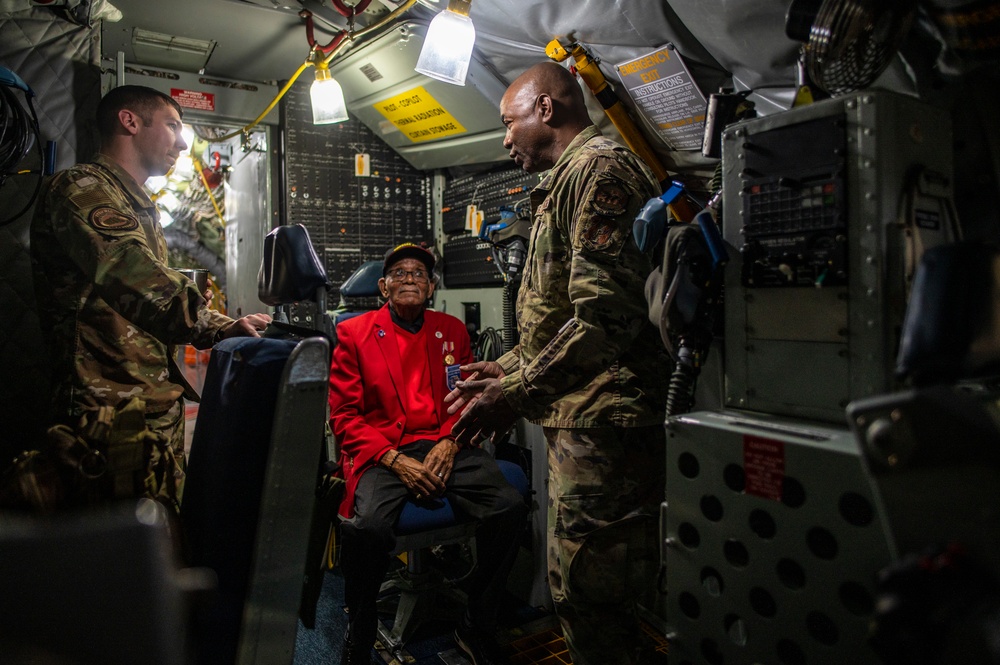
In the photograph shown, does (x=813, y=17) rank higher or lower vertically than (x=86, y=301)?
higher

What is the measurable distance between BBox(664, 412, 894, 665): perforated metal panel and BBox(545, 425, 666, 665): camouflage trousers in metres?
0.41

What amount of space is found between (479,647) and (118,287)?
1841mm

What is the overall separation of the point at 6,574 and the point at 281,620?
48 centimetres

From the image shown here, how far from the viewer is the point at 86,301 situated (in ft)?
7.32

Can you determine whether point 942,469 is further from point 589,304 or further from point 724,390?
point 589,304

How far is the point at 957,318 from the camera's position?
0.79 m

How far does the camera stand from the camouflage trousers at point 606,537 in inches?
67.1

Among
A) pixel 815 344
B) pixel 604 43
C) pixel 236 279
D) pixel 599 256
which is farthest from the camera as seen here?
pixel 236 279

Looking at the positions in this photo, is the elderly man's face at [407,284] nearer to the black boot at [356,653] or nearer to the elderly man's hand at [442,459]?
the elderly man's hand at [442,459]

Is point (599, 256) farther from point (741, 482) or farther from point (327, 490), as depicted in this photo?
point (327, 490)

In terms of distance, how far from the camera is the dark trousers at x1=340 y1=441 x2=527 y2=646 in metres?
2.32

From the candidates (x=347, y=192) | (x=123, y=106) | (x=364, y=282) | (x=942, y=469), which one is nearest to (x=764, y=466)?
(x=942, y=469)

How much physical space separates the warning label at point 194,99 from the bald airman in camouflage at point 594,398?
9.52 ft

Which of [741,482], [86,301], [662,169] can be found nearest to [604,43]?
[662,169]
